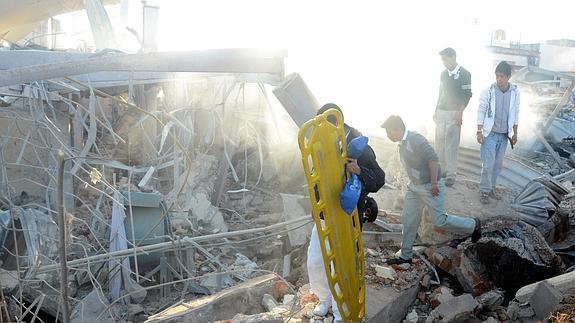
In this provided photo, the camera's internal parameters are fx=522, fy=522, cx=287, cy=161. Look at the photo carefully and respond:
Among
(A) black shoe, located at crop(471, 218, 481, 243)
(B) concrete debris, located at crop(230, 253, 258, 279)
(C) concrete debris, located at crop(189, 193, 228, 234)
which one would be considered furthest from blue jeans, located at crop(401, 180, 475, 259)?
(C) concrete debris, located at crop(189, 193, 228, 234)

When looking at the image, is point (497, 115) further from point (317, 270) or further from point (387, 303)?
point (317, 270)

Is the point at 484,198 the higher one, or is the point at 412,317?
the point at 484,198

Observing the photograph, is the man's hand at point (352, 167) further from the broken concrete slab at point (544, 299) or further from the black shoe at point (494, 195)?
the black shoe at point (494, 195)

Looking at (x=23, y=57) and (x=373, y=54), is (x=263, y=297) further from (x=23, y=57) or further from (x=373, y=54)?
(x=373, y=54)

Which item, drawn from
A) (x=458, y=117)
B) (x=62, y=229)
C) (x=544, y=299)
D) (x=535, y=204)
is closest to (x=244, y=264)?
(x=458, y=117)

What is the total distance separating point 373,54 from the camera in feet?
51.9

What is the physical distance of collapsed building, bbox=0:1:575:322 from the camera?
4000 millimetres

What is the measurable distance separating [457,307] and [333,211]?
2.02m

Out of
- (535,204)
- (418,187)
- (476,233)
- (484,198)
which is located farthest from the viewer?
(484,198)

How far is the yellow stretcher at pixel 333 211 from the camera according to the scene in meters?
3.50

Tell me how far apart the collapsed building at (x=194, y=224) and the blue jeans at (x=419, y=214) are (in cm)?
28

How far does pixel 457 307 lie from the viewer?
16.1 ft

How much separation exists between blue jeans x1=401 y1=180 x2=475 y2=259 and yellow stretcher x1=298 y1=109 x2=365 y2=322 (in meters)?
1.51

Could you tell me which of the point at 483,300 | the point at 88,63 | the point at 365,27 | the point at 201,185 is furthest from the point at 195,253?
the point at 365,27
